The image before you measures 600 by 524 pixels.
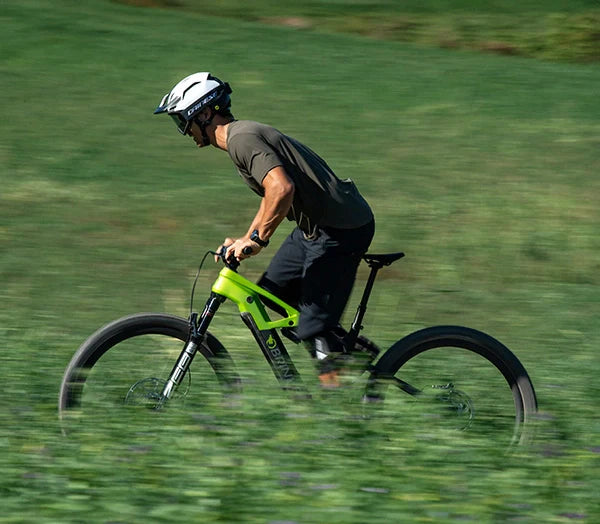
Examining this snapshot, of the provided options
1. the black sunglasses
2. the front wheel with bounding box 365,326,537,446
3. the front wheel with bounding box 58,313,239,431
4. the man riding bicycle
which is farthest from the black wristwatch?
the front wheel with bounding box 365,326,537,446

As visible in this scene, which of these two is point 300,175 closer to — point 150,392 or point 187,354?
point 187,354

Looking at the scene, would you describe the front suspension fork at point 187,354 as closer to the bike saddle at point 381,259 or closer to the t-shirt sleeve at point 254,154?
the t-shirt sleeve at point 254,154

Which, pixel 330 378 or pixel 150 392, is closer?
pixel 150 392

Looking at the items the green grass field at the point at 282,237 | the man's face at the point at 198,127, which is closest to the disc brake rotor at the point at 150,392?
the green grass field at the point at 282,237

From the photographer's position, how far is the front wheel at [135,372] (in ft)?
17.1

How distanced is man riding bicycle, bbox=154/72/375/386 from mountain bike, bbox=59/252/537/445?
126 mm

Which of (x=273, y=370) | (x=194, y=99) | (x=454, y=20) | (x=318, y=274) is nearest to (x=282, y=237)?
A: (x=318, y=274)

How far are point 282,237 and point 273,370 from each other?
17.9 feet

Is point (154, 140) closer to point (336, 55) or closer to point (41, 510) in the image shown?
point (336, 55)

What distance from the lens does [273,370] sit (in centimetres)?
550

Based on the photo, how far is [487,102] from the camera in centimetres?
1625

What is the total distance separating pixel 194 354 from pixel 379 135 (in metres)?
9.74

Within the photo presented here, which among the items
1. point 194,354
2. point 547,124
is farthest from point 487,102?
point 194,354

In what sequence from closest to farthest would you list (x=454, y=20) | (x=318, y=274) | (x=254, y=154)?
1. (x=254, y=154)
2. (x=318, y=274)
3. (x=454, y=20)
